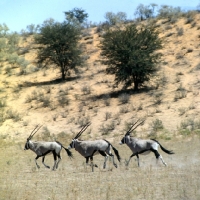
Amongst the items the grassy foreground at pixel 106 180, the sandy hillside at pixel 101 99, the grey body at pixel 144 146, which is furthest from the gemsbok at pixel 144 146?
the sandy hillside at pixel 101 99

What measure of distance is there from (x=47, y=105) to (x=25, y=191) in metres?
15.7

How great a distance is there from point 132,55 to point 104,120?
222 inches

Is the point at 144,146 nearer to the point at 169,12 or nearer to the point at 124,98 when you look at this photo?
the point at 124,98

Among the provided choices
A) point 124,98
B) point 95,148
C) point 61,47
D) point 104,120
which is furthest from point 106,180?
point 61,47

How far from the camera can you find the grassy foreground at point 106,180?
34.2 feet

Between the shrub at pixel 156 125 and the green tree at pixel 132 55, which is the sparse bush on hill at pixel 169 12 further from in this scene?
the shrub at pixel 156 125

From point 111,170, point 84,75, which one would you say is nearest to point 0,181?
point 111,170

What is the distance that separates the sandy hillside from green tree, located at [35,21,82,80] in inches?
43.3

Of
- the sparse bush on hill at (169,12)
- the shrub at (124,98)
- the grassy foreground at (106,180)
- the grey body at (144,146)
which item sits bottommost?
the grassy foreground at (106,180)

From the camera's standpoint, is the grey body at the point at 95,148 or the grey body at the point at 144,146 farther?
the grey body at the point at 95,148

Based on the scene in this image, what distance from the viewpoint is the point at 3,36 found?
3444 cm

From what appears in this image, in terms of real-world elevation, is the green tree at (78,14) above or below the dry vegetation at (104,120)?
above

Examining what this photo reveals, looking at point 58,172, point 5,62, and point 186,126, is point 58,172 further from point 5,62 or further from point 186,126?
point 5,62

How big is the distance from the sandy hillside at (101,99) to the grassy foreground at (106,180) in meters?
5.99
